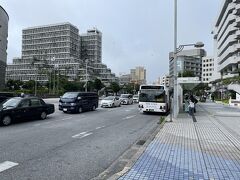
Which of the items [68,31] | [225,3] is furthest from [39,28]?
[225,3]

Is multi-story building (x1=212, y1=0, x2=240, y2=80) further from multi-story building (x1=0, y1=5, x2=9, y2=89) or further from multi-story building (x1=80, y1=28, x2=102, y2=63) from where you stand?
multi-story building (x1=80, y1=28, x2=102, y2=63)

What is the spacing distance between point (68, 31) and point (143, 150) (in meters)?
133

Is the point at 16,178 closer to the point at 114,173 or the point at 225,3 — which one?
the point at 114,173

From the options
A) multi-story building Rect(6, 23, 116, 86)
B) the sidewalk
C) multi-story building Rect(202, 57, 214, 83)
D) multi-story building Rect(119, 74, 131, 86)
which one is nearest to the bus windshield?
the sidewalk

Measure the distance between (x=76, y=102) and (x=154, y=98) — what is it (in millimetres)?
6467

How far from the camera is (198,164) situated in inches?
278

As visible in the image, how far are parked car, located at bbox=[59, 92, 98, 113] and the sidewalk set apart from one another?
12.4 m

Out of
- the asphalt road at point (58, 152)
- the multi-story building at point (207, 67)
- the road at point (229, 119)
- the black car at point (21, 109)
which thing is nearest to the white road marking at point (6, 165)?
the asphalt road at point (58, 152)

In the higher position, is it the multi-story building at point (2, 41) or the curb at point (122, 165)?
the multi-story building at point (2, 41)

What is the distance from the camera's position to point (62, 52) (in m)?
136

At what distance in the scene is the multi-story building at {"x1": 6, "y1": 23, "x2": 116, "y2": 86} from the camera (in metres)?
133

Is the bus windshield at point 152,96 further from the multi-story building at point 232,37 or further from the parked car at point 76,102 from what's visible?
the multi-story building at point 232,37

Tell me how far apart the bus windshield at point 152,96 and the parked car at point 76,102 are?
501 cm

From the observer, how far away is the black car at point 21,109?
14.5 m
